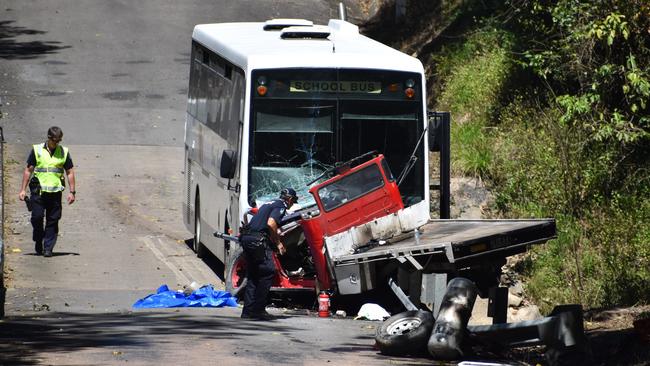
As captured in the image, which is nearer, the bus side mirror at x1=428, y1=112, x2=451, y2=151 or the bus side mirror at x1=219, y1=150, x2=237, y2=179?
the bus side mirror at x1=219, y1=150, x2=237, y2=179

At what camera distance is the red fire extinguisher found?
15.7 m

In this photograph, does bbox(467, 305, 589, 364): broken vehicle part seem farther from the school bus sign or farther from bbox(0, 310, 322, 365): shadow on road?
the school bus sign

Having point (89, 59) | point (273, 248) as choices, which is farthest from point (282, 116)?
point (89, 59)

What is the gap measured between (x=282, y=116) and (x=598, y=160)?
253 inches

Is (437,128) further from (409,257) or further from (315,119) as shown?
(409,257)

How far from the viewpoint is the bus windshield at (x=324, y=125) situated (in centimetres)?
1675

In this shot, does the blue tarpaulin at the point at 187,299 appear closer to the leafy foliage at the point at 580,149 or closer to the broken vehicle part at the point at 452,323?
the leafy foliage at the point at 580,149

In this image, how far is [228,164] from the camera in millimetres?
16766

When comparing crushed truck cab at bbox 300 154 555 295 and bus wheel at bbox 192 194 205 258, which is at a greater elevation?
crushed truck cab at bbox 300 154 555 295

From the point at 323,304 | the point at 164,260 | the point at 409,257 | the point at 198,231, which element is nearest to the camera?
the point at 409,257

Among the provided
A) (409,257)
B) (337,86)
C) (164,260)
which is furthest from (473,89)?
(409,257)

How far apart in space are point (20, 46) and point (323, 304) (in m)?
22.6

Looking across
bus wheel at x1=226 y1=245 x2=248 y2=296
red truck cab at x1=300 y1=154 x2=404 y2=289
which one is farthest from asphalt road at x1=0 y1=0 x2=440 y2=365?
red truck cab at x1=300 y1=154 x2=404 y2=289

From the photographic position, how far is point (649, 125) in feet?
66.1
